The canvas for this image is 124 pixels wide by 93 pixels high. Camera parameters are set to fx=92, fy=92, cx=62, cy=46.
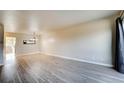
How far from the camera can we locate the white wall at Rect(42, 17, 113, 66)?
410 centimetres

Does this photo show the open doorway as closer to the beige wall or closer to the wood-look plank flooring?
the beige wall

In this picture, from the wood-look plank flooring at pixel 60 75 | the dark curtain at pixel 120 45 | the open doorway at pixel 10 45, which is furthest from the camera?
the open doorway at pixel 10 45

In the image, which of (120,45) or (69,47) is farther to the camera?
(69,47)

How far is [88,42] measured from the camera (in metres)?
4.85

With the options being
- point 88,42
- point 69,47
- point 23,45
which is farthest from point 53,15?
point 23,45

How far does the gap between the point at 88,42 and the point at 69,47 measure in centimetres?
148

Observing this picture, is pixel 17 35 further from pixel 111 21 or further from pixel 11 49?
pixel 111 21

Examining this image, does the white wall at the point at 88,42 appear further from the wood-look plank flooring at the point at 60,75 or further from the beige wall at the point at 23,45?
the beige wall at the point at 23,45

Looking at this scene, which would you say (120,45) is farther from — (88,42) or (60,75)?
(60,75)

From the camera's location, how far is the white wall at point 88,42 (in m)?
4.10

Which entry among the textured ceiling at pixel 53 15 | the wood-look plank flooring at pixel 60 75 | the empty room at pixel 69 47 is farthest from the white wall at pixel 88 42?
the wood-look plank flooring at pixel 60 75

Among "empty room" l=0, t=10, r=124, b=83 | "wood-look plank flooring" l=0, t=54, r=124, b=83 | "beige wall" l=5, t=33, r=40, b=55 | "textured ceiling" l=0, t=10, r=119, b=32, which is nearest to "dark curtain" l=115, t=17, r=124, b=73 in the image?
"empty room" l=0, t=10, r=124, b=83
